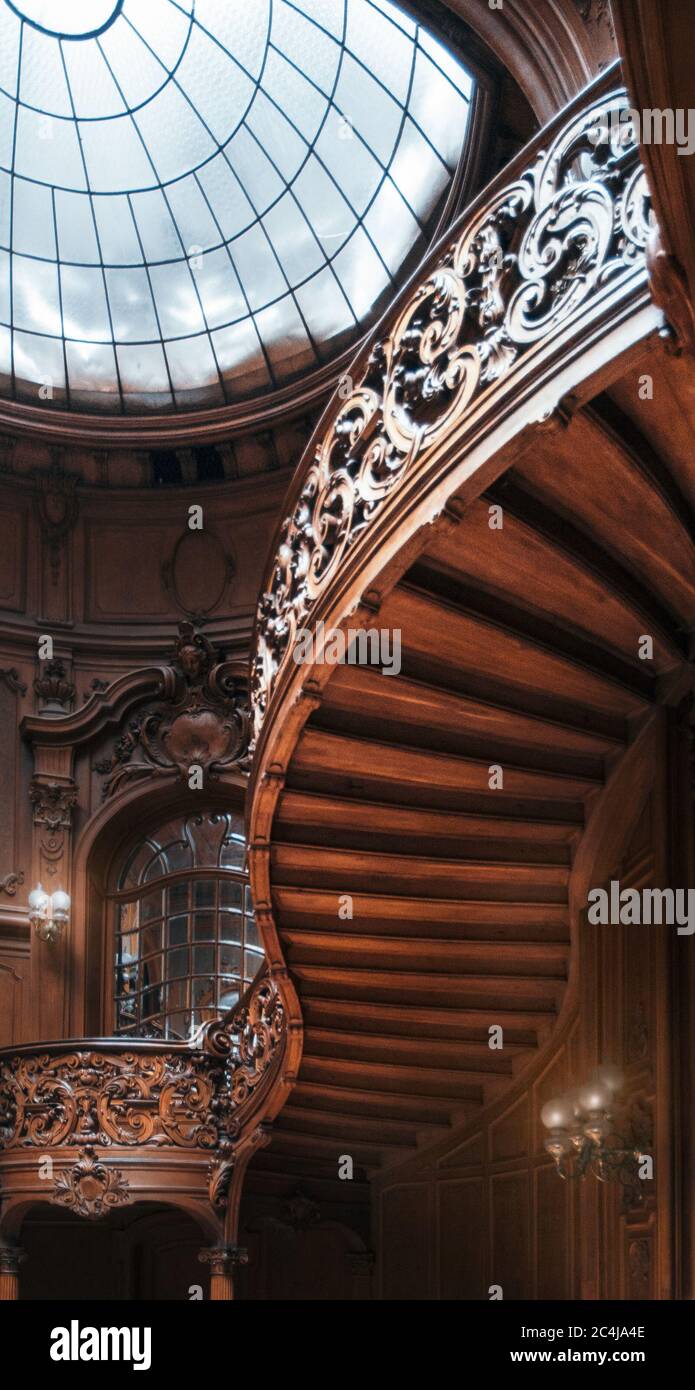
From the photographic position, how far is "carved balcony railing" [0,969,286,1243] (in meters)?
11.7

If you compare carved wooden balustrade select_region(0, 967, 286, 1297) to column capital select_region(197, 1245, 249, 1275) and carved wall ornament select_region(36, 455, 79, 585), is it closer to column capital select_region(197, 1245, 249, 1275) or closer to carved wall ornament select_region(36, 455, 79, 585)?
column capital select_region(197, 1245, 249, 1275)

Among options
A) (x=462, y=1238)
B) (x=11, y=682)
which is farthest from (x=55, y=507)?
(x=462, y=1238)

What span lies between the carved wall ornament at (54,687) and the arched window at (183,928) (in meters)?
1.63

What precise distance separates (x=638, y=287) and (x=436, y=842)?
446cm

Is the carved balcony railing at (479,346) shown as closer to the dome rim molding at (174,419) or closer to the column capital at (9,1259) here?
the column capital at (9,1259)

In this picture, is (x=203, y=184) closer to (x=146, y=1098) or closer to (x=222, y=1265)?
(x=146, y=1098)

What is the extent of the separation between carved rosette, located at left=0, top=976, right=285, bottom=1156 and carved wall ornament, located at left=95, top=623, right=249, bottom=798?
11.9 ft

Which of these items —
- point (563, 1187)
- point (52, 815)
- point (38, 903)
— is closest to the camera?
point (563, 1187)

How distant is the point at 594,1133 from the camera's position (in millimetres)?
7828

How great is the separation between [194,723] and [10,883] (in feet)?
7.74

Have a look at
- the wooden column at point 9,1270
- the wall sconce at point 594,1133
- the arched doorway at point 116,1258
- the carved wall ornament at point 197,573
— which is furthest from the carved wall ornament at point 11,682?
the wall sconce at point 594,1133

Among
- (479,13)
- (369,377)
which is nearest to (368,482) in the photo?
(369,377)

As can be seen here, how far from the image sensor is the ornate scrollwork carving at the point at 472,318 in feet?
17.1
